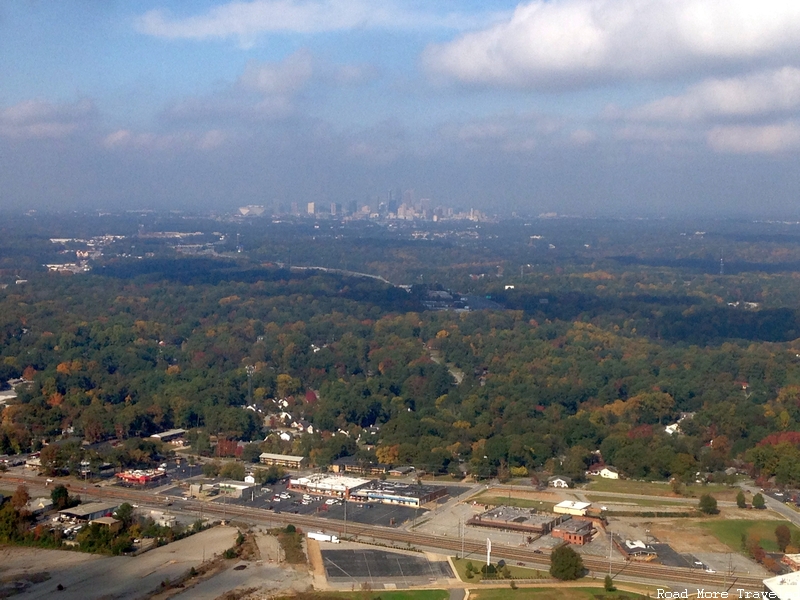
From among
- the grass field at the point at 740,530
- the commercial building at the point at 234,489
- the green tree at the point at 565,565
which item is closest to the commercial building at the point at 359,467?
the commercial building at the point at 234,489

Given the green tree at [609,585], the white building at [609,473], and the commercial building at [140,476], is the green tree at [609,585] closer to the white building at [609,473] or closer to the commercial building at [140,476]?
the white building at [609,473]

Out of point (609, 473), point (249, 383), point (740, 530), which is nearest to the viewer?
point (740, 530)

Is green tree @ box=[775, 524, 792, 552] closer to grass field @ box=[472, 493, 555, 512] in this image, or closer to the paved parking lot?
grass field @ box=[472, 493, 555, 512]

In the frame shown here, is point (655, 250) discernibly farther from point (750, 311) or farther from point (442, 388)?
point (442, 388)

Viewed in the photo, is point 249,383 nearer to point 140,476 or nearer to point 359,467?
point 359,467

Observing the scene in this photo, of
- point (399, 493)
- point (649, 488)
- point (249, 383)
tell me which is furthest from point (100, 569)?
point (249, 383)

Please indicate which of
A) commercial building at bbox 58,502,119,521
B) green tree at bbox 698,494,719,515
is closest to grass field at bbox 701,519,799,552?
green tree at bbox 698,494,719,515
